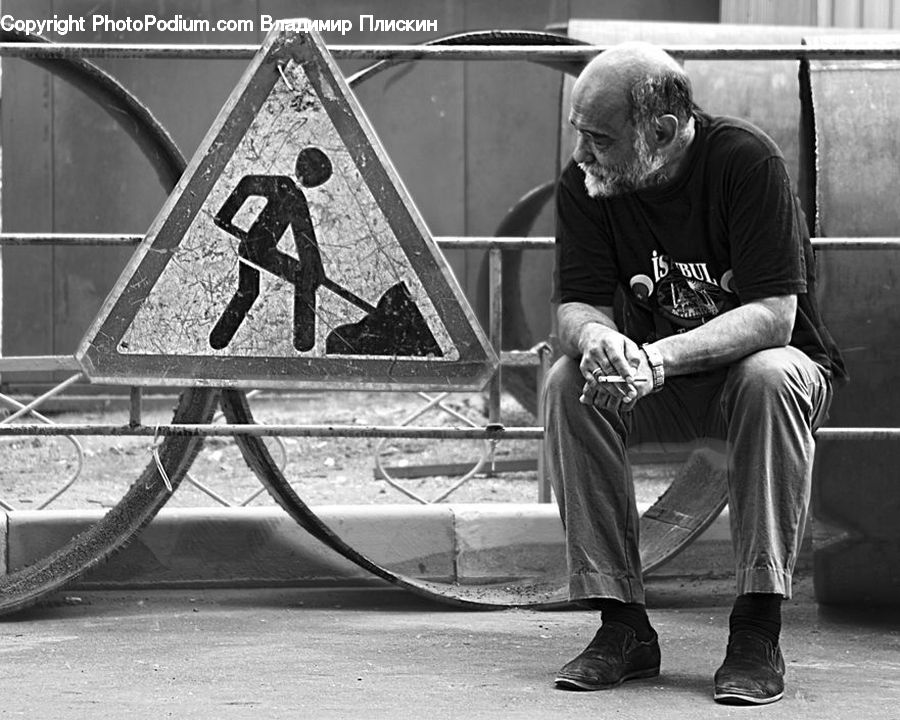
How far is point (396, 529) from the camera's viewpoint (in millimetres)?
4543

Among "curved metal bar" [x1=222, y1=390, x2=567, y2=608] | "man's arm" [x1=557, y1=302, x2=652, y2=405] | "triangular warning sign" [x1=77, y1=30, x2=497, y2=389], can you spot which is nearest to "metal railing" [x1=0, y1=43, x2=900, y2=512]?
"triangular warning sign" [x1=77, y1=30, x2=497, y2=389]

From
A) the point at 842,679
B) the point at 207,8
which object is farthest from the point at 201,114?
the point at 842,679

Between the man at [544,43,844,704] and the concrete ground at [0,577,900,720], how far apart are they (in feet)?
0.45

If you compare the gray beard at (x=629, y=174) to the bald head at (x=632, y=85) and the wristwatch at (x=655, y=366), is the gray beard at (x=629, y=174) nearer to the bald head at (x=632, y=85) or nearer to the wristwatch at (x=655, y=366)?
the bald head at (x=632, y=85)

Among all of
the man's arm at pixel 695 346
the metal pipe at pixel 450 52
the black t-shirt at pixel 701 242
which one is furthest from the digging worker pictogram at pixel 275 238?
the man's arm at pixel 695 346

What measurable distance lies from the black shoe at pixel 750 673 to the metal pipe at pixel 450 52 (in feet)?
4.87

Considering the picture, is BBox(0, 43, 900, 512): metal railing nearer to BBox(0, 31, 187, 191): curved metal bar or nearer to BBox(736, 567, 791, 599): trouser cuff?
BBox(0, 31, 187, 191): curved metal bar

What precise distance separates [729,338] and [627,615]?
0.62 m

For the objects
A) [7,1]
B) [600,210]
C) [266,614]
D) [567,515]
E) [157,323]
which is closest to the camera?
[567,515]

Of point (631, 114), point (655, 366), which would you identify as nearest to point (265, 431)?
point (655, 366)

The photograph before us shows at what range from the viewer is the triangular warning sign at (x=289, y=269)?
371cm

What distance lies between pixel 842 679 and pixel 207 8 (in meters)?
6.58

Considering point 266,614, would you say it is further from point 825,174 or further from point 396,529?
point 825,174

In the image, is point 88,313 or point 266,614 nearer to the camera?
point 266,614
